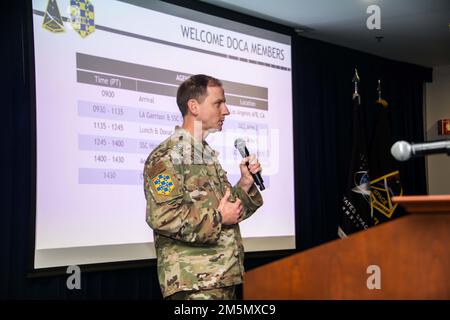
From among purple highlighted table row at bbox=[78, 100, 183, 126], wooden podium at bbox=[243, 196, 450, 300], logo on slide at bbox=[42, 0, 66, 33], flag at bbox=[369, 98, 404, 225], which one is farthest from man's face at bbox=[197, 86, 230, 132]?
wooden podium at bbox=[243, 196, 450, 300]

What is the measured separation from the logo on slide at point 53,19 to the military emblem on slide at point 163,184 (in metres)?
1.01

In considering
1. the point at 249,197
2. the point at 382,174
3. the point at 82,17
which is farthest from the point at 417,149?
the point at 382,174

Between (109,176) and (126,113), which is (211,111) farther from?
(109,176)

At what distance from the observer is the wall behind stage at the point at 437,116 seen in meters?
5.92

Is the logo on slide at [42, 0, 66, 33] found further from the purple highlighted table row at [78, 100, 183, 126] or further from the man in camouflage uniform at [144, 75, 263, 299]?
the man in camouflage uniform at [144, 75, 263, 299]

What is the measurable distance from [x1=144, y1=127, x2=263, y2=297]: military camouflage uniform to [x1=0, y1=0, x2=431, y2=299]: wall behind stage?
71cm

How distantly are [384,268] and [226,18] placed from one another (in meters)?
3.10

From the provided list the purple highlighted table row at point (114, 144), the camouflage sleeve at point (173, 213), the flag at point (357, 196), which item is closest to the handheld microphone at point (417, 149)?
the camouflage sleeve at point (173, 213)

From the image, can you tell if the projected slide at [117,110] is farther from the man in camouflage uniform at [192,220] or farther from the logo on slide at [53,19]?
the man in camouflage uniform at [192,220]

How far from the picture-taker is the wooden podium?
3.78 feet

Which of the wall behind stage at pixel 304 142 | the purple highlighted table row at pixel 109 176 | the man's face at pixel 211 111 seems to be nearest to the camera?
the wall behind stage at pixel 304 142

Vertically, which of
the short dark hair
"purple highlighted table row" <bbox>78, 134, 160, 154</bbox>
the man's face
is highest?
the short dark hair
